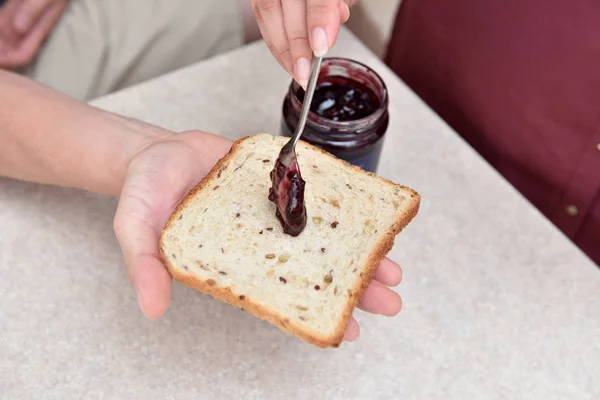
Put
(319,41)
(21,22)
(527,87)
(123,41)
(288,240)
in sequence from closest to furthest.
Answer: (319,41), (288,240), (527,87), (21,22), (123,41)

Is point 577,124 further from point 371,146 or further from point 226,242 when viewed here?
point 226,242

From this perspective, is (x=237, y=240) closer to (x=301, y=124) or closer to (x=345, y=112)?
(x=301, y=124)

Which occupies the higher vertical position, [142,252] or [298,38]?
[298,38]

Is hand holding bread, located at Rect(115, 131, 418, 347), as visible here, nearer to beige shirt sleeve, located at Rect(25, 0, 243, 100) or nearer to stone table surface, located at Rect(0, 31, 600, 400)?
stone table surface, located at Rect(0, 31, 600, 400)

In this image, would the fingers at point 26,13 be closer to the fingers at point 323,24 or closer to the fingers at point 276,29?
the fingers at point 276,29

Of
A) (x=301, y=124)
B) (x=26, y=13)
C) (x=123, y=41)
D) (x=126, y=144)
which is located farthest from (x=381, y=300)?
(x=26, y=13)

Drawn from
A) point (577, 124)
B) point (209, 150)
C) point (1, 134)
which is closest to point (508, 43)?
point (577, 124)

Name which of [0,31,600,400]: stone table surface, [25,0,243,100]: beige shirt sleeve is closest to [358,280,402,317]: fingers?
[0,31,600,400]: stone table surface
